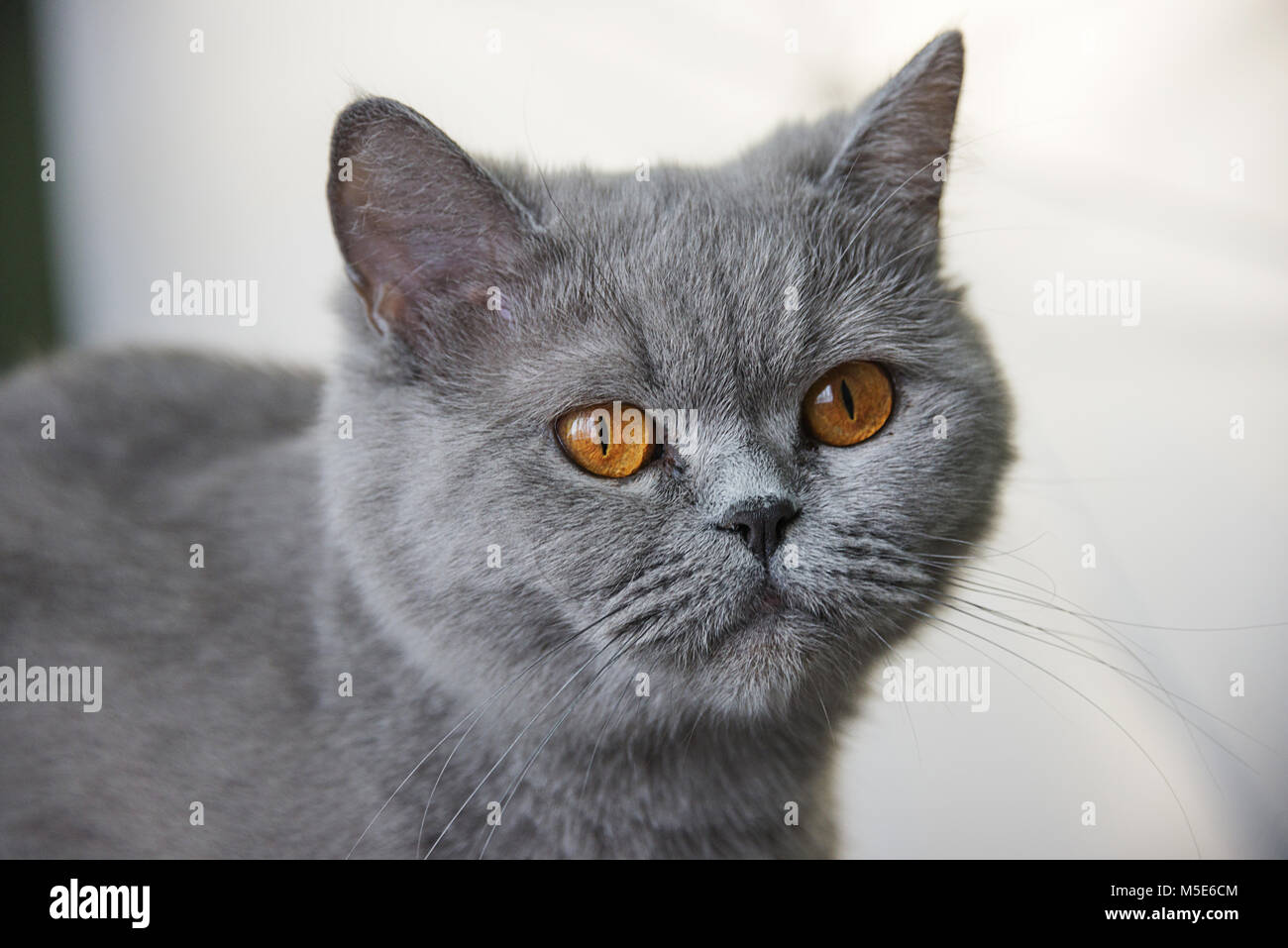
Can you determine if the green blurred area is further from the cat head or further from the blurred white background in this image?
Result: the cat head

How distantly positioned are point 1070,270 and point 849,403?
478 mm

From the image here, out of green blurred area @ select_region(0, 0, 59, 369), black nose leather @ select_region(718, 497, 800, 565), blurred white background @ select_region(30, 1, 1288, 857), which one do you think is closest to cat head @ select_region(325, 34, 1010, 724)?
black nose leather @ select_region(718, 497, 800, 565)

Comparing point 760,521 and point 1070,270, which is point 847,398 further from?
point 1070,270

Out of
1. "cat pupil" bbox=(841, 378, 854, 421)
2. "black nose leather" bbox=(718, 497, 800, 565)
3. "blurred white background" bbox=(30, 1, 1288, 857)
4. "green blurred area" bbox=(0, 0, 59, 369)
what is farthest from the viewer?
"green blurred area" bbox=(0, 0, 59, 369)

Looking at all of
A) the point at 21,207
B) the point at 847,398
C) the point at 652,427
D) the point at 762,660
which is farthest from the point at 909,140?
the point at 21,207

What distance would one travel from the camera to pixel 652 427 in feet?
2.65

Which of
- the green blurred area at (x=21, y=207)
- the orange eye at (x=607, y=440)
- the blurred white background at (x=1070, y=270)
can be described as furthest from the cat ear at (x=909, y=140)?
the green blurred area at (x=21, y=207)

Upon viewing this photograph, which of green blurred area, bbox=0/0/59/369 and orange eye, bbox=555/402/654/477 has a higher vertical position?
green blurred area, bbox=0/0/59/369

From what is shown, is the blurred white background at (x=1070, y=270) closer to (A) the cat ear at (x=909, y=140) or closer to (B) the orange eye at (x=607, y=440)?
(A) the cat ear at (x=909, y=140)

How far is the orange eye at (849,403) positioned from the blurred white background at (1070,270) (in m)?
0.26

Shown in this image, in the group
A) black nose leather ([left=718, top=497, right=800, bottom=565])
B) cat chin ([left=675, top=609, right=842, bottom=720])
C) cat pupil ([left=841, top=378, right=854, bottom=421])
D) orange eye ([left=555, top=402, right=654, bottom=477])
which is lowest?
cat chin ([left=675, top=609, right=842, bottom=720])

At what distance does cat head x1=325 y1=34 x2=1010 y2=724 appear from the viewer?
2.55ft

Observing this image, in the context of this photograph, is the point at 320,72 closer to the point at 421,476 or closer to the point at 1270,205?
the point at 421,476

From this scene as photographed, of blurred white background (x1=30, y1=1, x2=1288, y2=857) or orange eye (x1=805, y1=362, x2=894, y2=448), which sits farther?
blurred white background (x1=30, y1=1, x2=1288, y2=857)
